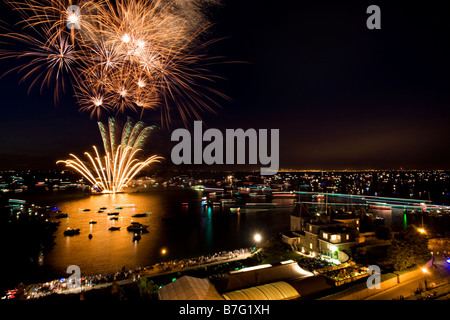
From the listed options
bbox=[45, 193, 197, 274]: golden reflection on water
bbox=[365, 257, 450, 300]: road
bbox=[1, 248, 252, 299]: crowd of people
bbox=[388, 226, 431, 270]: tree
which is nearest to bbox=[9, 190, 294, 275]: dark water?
bbox=[45, 193, 197, 274]: golden reflection on water

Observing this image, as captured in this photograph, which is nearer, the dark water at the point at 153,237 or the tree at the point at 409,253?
the tree at the point at 409,253

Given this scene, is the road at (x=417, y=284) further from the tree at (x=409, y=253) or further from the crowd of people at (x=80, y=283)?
the crowd of people at (x=80, y=283)

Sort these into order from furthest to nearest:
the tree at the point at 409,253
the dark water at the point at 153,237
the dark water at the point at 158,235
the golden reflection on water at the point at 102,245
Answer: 1. the dark water at the point at 153,237
2. the dark water at the point at 158,235
3. the golden reflection on water at the point at 102,245
4. the tree at the point at 409,253

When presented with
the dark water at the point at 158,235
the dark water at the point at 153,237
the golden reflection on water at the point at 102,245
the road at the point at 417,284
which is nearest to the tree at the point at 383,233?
the road at the point at 417,284

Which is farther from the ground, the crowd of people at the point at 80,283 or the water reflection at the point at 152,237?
the crowd of people at the point at 80,283

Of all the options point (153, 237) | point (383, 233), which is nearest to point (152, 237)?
point (153, 237)

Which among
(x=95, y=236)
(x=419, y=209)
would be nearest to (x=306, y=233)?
(x=95, y=236)

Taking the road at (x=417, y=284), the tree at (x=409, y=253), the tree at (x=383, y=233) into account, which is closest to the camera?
the road at (x=417, y=284)
